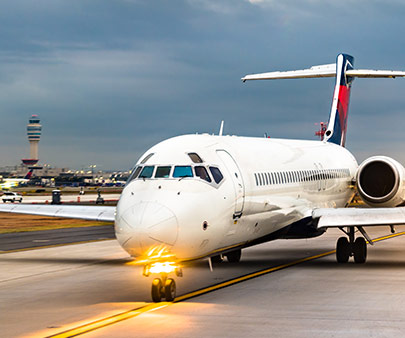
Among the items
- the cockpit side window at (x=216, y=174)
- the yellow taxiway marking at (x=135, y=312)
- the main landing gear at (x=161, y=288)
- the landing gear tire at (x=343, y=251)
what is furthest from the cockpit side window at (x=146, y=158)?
the landing gear tire at (x=343, y=251)

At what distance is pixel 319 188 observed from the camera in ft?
76.1

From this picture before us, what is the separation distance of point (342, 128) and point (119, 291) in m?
18.2

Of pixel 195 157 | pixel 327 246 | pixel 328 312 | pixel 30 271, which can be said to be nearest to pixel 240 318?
pixel 328 312

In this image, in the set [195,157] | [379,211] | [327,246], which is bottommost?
[327,246]

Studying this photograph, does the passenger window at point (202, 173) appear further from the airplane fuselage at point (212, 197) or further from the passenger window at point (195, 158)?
the passenger window at point (195, 158)

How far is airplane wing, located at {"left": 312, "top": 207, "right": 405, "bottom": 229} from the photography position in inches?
752

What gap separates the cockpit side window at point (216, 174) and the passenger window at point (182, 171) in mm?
664

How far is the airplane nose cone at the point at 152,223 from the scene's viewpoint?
41.2 ft

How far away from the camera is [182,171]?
14195 mm

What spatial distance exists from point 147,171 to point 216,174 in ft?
4.94

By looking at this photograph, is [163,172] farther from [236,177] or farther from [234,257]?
[234,257]

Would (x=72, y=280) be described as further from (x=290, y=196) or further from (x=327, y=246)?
(x=327, y=246)

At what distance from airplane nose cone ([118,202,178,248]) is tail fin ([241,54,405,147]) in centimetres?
1757

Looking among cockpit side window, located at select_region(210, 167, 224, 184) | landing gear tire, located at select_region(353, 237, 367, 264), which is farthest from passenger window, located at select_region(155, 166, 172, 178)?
landing gear tire, located at select_region(353, 237, 367, 264)
